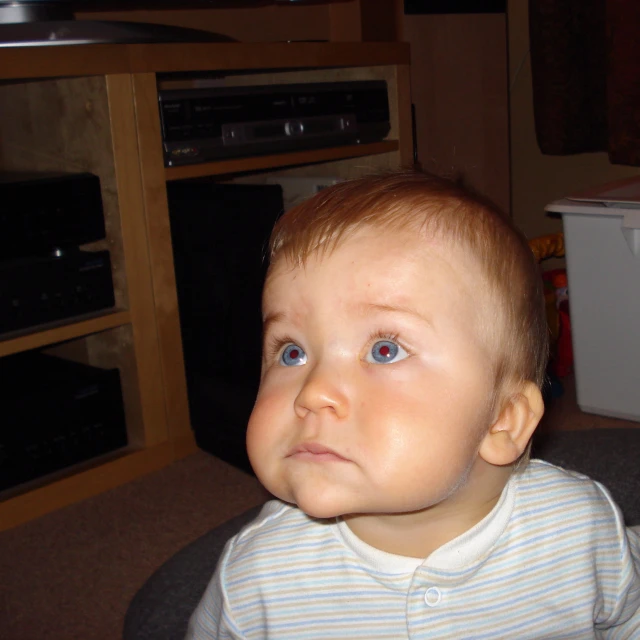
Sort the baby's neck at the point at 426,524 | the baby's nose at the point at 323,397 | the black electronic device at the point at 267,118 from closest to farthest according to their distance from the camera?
1. the baby's nose at the point at 323,397
2. the baby's neck at the point at 426,524
3. the black electronic device at the point at 267,118

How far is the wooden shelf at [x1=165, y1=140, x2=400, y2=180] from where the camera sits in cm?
137

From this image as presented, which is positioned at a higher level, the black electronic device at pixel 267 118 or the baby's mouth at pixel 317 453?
the black electronic device at pixel 267 118

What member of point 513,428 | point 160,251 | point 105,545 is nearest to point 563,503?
point 513,428

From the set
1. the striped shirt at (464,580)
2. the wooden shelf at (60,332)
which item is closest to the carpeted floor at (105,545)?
the wooden shelf at (60,332)

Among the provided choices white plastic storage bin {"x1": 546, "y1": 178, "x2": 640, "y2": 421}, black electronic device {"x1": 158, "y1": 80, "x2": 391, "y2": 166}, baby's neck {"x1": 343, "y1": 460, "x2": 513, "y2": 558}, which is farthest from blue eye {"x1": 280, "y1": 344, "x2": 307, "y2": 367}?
white plastic storage bin {"x1": 546, "y1": 178, "x2": 640, "y2": 421}

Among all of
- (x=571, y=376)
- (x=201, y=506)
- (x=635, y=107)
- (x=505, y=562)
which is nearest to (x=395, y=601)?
(x=505, y=562)

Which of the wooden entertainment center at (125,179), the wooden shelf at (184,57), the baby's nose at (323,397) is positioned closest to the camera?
the baby's nose at (323,397)

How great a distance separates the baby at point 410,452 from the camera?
0.59m

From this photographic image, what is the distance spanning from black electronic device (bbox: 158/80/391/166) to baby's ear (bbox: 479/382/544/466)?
0.85 m

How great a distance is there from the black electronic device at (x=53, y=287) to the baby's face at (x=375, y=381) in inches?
27.4

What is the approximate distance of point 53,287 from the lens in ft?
4.14

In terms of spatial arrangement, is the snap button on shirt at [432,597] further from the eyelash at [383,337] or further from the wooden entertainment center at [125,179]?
the wooden entertainment center at [125,179]

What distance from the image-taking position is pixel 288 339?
640mm

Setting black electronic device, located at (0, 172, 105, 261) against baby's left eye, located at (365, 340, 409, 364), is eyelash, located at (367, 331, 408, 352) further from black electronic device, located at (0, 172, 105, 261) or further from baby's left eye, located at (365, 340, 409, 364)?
black electronic device, located at (0, 172, 105, 261)
